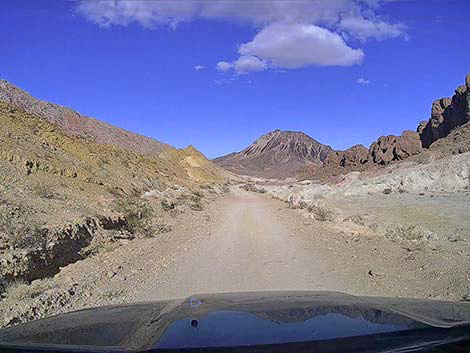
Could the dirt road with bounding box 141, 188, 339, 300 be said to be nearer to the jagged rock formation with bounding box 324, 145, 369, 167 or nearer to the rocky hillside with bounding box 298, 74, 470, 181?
the rocky hillside with bounding box 298, 74, 470, 181

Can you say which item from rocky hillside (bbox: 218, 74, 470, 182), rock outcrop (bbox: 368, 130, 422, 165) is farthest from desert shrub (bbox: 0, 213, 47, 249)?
rock outcrop (bbox: 368, 130, 422, 165)

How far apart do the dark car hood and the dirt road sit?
192 inches

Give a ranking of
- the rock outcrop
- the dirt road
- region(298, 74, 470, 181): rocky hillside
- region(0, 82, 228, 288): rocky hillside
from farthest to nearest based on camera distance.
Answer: the rock outcrop
region(298, 74, 470, 181): rocky hillside
region(0, 82, 228, 288): rocky hillside
the dirt road

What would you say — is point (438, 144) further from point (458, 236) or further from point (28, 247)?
point (28, 247)

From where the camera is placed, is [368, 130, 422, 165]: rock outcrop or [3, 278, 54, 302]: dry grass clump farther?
[368, 130, 422, 165]: rock outcrop

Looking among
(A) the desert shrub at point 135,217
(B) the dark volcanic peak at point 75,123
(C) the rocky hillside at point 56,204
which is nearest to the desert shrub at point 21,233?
(C) the rocky hillside at point 56,204

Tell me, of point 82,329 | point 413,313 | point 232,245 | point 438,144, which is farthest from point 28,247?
point 438,144

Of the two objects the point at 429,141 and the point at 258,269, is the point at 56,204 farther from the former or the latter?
the point at 429,141

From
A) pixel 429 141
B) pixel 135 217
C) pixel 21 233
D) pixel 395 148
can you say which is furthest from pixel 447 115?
pixel 21 233

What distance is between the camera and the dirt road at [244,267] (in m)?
9.35

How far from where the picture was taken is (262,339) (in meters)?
2.67

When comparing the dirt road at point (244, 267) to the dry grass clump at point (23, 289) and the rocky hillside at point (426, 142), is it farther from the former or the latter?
the rocky hillside at point (426, 142)

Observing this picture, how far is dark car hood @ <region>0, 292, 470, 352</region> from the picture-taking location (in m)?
2.67

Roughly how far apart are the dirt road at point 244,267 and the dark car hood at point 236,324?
16.0 feet
